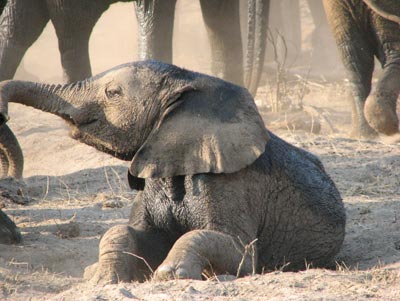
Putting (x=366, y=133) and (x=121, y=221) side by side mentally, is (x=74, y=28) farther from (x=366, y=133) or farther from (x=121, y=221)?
(x=121, y=221)

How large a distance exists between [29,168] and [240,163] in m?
4.78

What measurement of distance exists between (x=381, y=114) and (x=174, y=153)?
3.31 metres

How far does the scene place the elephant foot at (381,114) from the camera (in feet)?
24.9

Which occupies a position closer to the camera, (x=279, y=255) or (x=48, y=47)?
(x=279, y=255)

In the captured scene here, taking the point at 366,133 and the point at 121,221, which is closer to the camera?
the point at 121,221

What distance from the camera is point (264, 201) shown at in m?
4.93

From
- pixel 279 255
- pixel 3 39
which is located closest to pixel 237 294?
pixel 279 255

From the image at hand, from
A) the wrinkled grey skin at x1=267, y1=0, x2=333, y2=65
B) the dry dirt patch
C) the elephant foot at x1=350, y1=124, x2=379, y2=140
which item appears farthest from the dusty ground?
the wrinkled grey skin at x1=267, y1=0, x2=333, y2=65

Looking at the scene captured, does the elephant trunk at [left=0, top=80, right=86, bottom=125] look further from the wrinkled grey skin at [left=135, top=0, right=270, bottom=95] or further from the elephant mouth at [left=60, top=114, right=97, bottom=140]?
the wrinkled grey skin at [left=135, top=0, right=270, bottom=95]

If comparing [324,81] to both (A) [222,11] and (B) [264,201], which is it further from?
(B) [264,201]

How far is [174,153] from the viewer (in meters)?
4.61

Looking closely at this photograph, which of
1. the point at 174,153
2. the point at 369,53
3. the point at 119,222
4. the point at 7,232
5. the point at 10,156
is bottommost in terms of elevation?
the point at 119,222

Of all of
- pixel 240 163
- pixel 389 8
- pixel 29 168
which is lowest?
pixel 29 168

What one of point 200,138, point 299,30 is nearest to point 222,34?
point 200,138
